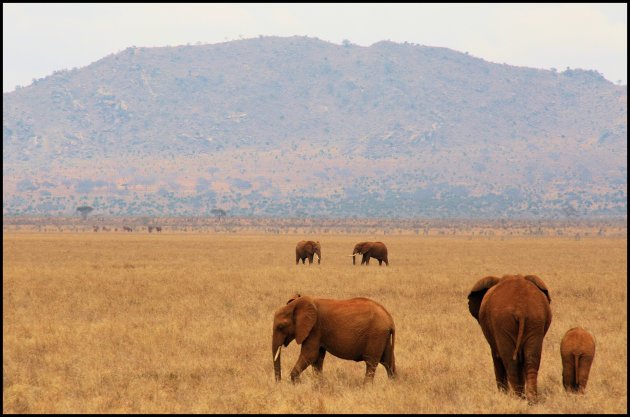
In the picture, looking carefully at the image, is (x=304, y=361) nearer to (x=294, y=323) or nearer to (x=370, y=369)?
(x=294, y=323)

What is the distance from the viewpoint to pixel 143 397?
13.3m

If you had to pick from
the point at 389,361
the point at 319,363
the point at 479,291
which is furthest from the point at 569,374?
the point at 319,363

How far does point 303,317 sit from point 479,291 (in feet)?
9.03

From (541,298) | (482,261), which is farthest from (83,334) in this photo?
(482,261)

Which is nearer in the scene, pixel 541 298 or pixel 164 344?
pixel 541 298

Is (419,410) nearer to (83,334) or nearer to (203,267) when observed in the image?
(83,334)

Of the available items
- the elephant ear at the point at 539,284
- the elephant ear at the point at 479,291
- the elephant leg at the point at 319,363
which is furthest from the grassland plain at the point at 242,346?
the elephant ear at the point at 539,284

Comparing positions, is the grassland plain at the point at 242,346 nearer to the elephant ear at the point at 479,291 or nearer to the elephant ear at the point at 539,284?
the elephant ear at the point at 479,291

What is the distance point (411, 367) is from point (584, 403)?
12.1 feet

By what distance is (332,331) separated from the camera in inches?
551

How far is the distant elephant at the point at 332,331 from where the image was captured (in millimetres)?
13847

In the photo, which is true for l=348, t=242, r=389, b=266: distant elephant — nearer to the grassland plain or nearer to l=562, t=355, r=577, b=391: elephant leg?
the grassland plain

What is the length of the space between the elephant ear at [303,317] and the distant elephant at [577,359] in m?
3.85

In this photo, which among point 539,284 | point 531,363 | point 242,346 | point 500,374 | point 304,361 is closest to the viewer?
point 531,363
